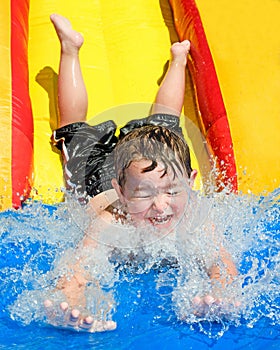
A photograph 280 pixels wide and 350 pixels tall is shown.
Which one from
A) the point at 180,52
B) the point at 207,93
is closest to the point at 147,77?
the point at 180,52

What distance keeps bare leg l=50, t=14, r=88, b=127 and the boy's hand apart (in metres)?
0.84

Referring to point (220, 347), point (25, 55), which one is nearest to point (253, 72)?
point (25, 55)

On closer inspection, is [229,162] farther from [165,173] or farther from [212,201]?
[165,173]

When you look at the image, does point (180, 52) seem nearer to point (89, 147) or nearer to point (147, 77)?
point (147, 77)

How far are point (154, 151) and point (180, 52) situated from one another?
778 mm

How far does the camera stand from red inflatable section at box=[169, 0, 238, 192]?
1740 millimetres

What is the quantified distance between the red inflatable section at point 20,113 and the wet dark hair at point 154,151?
15.2 inches

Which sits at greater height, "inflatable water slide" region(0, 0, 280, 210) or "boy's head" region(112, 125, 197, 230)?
"inflatable water slide" region(0, 0, 280, 210)

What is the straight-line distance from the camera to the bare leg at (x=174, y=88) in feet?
6.23

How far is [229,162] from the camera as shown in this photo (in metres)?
1.73

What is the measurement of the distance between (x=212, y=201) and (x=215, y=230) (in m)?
0.13

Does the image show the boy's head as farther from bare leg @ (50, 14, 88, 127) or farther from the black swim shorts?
bare leg @ (50, 14, 88, 127)

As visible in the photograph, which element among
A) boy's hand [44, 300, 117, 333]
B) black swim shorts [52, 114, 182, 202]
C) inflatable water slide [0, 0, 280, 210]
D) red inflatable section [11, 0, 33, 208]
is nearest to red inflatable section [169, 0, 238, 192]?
inflatable water slide [0, 0, 280, 210]

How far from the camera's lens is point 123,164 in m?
1.39
